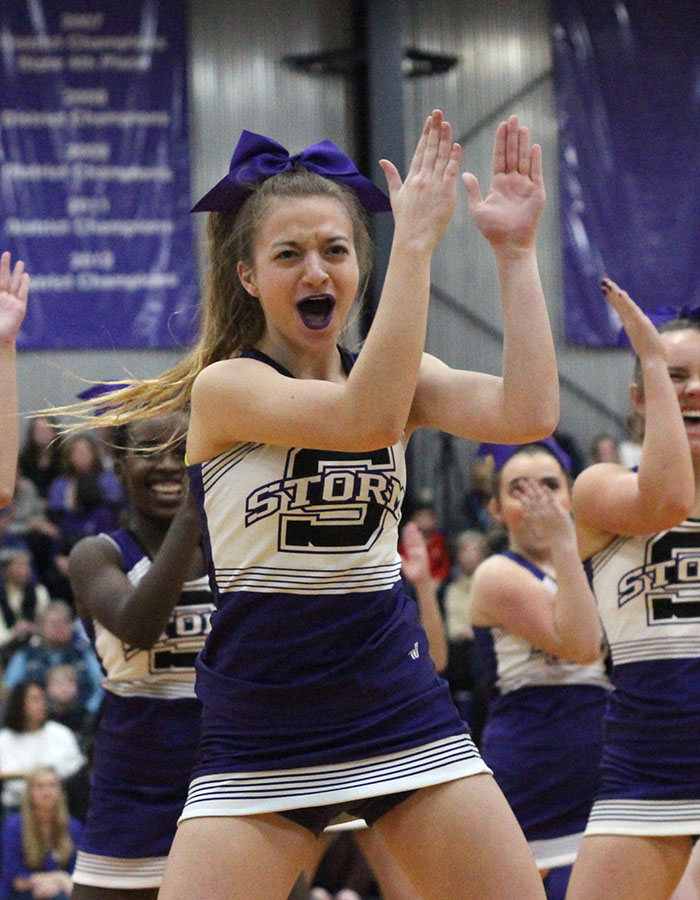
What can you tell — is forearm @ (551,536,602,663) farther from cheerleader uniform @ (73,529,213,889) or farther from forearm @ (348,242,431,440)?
forearm @ (348,242,431,440)

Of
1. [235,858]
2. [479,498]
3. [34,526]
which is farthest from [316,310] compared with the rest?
[479,498]

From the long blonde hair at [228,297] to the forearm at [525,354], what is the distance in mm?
410

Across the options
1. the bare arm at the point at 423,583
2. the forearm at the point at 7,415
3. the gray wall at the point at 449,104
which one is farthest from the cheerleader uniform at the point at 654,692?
the gray wall at the point at 449,104

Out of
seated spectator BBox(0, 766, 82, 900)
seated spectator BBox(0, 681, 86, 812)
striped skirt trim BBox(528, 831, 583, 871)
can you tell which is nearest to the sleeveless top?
striped skirt trim BBox(528, 831, 583, 871)

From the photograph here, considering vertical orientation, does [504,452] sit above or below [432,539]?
above

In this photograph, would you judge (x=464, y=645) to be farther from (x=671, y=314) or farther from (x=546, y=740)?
(x=671, y=314)

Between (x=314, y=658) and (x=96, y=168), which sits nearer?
(x=314, y=658)

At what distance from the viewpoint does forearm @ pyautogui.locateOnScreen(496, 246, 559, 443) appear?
2543mm

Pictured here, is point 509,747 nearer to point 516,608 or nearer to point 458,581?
point 516,608

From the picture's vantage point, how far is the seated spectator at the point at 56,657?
8.59 m

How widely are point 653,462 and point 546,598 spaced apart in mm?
875

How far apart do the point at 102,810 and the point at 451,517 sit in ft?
30.8

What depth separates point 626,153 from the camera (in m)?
13.4

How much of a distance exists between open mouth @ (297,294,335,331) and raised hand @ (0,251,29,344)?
27.5 inches
